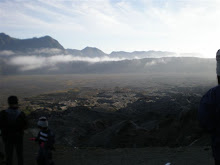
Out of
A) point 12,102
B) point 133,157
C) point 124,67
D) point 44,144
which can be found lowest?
point 133,157

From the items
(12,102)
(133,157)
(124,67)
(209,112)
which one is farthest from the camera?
(124,67)

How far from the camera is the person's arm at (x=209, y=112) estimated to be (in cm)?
229

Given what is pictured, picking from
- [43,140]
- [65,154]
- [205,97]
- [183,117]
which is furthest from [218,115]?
[183,117]

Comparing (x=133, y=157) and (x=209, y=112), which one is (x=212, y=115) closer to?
(x=209, y=112)

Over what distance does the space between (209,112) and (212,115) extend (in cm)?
4

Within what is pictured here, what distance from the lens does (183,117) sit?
44.1 ft

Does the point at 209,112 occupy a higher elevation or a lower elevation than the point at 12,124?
higher

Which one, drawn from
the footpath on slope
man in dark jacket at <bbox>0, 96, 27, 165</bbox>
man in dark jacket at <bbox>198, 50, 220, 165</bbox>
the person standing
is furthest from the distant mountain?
man in dark jacket at <bbox>198, 50, 220, 165</bbox>

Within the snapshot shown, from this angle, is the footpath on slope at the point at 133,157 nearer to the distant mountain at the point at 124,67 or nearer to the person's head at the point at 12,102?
the person's head at the point at 12,102

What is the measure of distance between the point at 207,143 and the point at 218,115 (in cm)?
784

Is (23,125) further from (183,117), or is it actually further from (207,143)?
(183,117)

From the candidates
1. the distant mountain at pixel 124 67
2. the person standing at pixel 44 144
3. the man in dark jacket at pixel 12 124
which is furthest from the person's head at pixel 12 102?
the distant mountain at pixel 124 67

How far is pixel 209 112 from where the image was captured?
230 centimetres

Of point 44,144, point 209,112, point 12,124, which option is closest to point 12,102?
point 12,124
